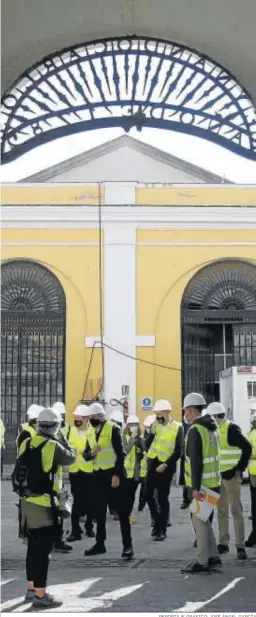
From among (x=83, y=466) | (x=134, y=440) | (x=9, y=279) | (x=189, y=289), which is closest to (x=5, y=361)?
(x=9, y=279)

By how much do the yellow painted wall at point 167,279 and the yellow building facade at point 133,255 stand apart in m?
0.02

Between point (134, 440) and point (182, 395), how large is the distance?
757 cm

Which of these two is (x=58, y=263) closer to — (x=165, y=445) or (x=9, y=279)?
(x=9, y=279)

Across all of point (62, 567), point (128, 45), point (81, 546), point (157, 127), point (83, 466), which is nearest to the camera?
point (128, 45)

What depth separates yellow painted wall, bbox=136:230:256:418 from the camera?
776 inches

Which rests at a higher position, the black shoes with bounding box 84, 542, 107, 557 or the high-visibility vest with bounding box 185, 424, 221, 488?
the high-visibility vest with bounding box 185, 424, 221, 488

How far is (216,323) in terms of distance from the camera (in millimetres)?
19703

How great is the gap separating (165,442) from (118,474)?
1437 mm

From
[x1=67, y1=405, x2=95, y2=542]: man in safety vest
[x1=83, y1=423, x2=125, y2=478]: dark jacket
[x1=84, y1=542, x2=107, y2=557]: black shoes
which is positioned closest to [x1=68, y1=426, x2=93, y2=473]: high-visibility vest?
[x1=67, y1=405, x2=95, y2=542]: man in safety vest

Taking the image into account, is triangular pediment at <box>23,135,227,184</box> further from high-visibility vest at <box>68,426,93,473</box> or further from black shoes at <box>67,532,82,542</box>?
black shoes at <box>67,532,82,542</box>

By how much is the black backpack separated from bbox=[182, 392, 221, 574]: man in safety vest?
1707 mm

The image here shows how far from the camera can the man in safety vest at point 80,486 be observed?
32.9 ft

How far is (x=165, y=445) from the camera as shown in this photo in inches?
396

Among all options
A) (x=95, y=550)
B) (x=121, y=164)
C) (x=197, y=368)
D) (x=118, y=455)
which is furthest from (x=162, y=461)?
(x=121, y=164)
